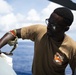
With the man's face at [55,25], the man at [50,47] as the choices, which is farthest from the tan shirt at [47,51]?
the man's face at [55,25]

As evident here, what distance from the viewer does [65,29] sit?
336 centimetres

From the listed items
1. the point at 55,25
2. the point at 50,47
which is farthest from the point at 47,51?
the point at 55,25

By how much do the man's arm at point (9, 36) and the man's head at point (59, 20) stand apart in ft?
1.21

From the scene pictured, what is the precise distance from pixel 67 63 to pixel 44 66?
27 centimetres

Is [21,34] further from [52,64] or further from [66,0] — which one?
[66,0]

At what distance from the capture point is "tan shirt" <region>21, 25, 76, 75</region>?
3.37m

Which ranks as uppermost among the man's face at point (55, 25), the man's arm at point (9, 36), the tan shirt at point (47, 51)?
the man's face at point (55, 25)

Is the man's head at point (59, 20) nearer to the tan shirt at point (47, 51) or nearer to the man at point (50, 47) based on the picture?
the man at point (50, 47)

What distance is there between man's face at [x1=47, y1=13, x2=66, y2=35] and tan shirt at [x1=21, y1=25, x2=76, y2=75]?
0.51ft

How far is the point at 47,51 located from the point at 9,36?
456 mm

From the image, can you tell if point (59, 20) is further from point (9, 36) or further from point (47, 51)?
point (9, 36)

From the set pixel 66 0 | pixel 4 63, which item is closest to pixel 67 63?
pixel 4 63

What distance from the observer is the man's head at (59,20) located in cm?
319

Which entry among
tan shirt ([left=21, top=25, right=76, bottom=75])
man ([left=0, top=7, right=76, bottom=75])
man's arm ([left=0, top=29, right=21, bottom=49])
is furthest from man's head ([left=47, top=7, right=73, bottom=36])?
man's arm ([left=0, top=29, right=21, bottom=49])
